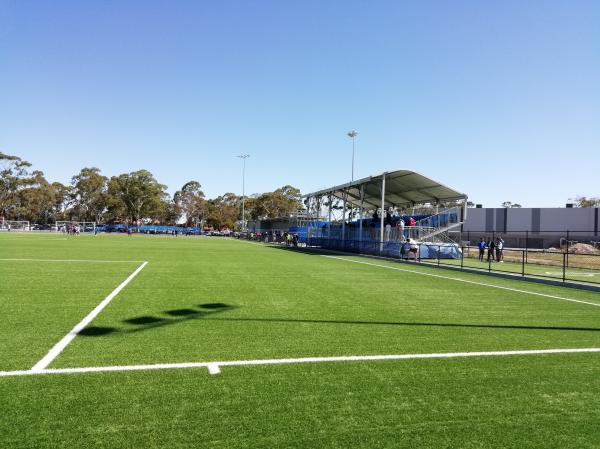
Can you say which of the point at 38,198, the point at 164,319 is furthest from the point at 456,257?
the point at 38,198

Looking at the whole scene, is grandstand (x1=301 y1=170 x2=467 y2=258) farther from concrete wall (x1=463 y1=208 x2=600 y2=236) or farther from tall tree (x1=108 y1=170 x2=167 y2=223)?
tall tree (x1=108 y1=170 x2=167 y2=223)

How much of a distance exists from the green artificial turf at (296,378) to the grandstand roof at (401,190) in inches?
850

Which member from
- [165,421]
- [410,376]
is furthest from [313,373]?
[165,421]

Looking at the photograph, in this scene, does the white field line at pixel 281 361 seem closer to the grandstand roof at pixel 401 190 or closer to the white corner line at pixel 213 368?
the white corner line at pixel 213 368

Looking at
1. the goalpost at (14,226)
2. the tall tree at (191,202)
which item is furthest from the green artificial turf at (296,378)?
the tall tree at (191,202)

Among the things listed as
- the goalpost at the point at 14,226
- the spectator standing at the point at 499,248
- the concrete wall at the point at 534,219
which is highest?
the concrete wall at the point at 534,219

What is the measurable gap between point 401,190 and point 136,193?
82.2 m

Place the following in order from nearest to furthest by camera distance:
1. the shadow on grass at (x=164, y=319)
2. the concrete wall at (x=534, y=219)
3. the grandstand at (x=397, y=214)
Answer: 1. the shadow on grass at (x=164, y=319)
2. the grandstand at (x=397, y=214)
3. the concrete wall at (x=534, y=219)

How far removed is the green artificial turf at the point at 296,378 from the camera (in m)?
3.49

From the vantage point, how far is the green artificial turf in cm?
349

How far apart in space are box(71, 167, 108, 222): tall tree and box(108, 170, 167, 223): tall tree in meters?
3.22

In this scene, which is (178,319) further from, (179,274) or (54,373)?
(179,274)

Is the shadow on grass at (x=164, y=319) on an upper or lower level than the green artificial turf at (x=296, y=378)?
lower

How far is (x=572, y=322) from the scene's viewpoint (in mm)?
8320
